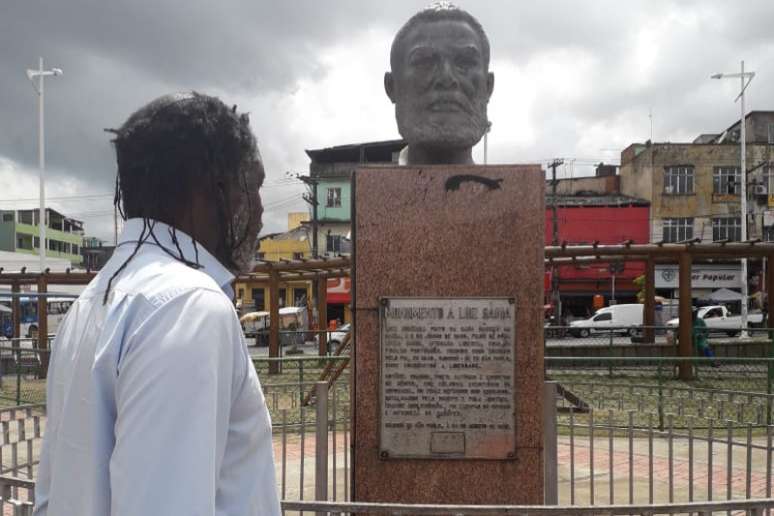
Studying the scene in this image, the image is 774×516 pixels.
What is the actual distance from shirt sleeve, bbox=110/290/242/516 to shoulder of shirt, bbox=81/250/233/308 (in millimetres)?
35

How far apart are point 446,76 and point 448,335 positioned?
5.11 ft

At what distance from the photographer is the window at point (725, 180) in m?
40.4

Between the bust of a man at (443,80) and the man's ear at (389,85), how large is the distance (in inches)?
6.3

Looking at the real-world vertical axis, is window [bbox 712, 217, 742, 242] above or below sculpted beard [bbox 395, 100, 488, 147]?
above

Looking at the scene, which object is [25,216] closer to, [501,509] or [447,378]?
[447,378]

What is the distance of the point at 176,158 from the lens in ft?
4.45

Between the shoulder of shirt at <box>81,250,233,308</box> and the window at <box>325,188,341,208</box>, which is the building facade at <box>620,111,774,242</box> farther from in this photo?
the shoulder of shirt at <box>81,250,233,308</box>

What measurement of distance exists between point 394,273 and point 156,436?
277 cm

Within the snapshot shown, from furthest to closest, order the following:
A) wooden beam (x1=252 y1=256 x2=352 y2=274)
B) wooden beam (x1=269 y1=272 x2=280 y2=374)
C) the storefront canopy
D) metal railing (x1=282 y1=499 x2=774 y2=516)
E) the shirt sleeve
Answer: the storefront canopy, wooden beam (x1=269 y1=272 x2=280 y2=374), wooden beam (x1=252 y1=256 x2=352 y2=274), metal railing (x1=282 y1=499 x2=774 y2=516), the shirt sleeve

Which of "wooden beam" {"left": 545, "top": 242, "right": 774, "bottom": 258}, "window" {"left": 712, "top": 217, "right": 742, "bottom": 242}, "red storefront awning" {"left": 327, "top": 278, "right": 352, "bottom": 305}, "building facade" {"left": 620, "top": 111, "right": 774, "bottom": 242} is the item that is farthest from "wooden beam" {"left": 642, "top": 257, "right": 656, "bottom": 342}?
"window" {"left": 712, "top": 217, "right": 742, "bottom": 242}

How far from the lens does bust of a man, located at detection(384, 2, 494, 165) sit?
418cm

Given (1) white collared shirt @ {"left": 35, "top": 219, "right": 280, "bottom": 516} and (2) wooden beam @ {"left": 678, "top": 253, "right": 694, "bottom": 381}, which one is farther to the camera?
(2) wooden beam @ {"left": 678, "top": 253, "right": 694, "bottom": 381}

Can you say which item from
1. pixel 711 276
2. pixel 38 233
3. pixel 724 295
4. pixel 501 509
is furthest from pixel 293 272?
→ pixel 38 233

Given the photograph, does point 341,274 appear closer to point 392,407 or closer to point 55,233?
point 392,407
